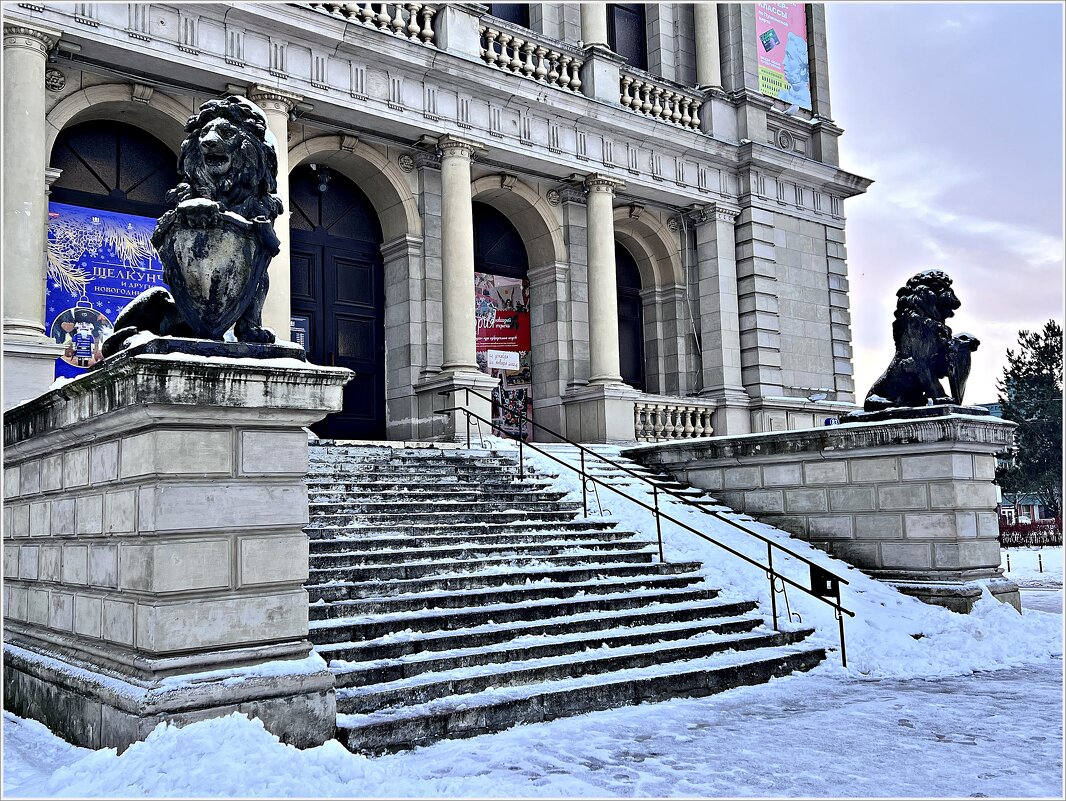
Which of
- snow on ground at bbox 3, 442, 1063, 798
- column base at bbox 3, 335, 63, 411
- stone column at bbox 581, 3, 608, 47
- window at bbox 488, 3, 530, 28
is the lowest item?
snow on ground at bbox 3, 442, 1063, 798

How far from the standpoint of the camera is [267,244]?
667cm

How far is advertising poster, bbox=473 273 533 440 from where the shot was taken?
67.7 ft

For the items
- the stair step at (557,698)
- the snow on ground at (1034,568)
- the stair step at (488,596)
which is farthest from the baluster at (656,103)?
the stair step at (557,698)

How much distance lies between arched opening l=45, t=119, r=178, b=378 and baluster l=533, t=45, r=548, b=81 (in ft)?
24.3

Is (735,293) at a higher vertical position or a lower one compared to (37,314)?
higher

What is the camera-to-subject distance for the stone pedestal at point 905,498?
37.8 feet

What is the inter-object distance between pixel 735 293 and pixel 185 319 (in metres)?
17.9

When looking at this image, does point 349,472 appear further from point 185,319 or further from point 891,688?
point 891,688

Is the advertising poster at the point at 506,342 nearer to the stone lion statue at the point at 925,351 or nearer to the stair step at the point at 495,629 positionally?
the stone lion statue at the point at 925,351

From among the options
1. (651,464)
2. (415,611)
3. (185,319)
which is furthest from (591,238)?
(185,319)

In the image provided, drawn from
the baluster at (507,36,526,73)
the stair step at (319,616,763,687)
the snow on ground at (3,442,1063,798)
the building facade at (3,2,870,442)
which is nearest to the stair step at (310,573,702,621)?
the stair step at (319,616,763,687)

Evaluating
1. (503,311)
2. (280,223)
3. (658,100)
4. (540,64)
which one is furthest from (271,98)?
(658,100)

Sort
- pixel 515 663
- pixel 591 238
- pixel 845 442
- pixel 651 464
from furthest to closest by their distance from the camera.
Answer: pixel 591 238 → pixel 651 464 → pixel 845 442 → pixel 515 663

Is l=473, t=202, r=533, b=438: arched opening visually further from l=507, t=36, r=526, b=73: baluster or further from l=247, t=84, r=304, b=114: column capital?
l=247, t=84, r=304, b=114: column capital
